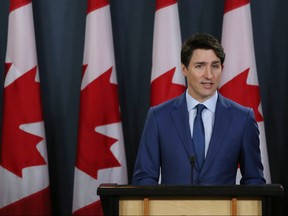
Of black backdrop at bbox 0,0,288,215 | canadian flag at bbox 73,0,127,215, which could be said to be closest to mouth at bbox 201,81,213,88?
canadian flag at bbox 73,0,127,215

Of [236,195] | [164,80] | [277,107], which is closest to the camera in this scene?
[236,195]

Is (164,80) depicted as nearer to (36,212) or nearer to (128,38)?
(128,38)

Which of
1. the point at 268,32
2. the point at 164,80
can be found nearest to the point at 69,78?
the point at 164,80

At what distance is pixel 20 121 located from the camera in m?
3.63

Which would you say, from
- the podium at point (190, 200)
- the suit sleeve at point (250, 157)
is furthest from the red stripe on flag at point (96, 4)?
the podium at point (190, 200)

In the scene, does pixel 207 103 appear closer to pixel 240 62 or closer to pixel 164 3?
pixel 240 62

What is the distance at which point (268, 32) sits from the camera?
3.94 m

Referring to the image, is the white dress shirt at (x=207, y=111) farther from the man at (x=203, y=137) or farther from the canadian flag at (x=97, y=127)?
the canadian flag at (x=97, y=127)

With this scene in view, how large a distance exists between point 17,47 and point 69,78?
0.49 m

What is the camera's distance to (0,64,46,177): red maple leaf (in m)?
3.61

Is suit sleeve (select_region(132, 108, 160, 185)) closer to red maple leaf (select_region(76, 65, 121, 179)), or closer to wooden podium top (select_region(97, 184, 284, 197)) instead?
wooden podium top (select_region(97, 184, 284, 197))

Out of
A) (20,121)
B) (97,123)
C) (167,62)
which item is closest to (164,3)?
(167,62)

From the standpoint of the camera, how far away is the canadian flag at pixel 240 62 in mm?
3535

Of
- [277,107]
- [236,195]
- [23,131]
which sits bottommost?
[236,195]
